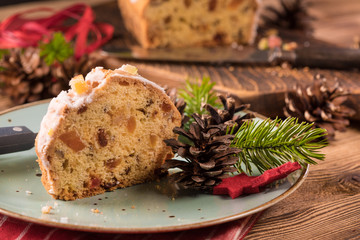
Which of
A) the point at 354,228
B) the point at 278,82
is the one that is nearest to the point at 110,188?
the point at 354,228

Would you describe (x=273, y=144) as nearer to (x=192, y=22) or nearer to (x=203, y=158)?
(x=203, y=158)

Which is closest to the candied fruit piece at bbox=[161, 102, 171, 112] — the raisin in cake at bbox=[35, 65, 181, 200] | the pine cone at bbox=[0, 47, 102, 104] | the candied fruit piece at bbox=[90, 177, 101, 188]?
the raisin in cake at bbox=[35, 65, 181, 200]

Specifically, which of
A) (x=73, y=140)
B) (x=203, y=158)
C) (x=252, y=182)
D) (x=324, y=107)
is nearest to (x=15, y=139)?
(x=73, y=140)

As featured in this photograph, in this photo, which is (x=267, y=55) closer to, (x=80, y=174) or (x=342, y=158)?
(x=342, y=158)

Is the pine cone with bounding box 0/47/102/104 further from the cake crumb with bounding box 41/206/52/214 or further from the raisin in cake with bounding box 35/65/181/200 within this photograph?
the cake crumb with bounding box 41/206/52/214

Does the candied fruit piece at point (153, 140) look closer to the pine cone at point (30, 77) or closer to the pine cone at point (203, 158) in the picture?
the pine cone at point (203, 158)

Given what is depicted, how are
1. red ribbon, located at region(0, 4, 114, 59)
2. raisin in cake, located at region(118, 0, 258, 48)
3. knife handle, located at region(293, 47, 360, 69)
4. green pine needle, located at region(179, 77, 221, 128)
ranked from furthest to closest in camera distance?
raisin in cake, located at region(118, 0, 258, 48)
red ribbon, located at region(0, 4, 114, 59)
knife handle, located at region(293, 47, 360, 69)
green pine needle, located at region(179, 77, 221, 128)
